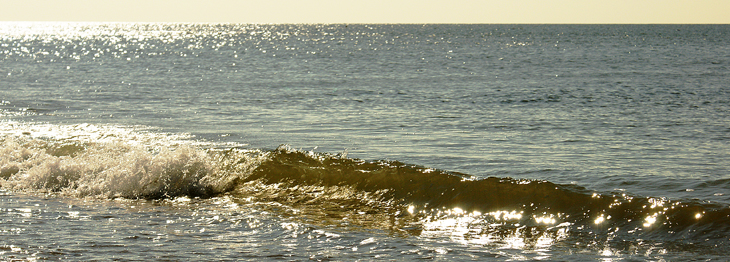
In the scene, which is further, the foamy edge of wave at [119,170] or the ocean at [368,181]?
the foamy edge of wave at [119,170]

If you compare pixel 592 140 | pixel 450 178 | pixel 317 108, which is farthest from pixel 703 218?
pixel 317 108

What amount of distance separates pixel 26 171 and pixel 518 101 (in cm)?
1616

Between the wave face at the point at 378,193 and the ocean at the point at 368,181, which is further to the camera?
the wave face at the point at 378,193

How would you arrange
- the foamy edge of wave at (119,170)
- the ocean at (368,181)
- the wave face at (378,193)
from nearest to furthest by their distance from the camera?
1. the ocean at (368,181)
2. the wave face at (378,193)
3. the foamy edge of wave at (119,170)

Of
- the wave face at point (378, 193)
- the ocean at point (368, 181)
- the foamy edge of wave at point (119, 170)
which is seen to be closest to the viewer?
the ocean at point (368, 181)

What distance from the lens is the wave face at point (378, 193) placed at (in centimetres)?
735

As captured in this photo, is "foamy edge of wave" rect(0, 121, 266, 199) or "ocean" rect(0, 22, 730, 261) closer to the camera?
"ocean" rect(0, 22, 730, 261)

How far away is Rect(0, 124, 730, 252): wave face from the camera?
7.35m

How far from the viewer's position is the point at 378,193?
31.3 ft

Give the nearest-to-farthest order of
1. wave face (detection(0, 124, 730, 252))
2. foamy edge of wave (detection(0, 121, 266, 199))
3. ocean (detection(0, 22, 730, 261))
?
ocean (detection(0, 22, 730, 261)) → wave face (detection(0, 124, 730, 252)) → foamy edge of wave (detection(0, 121, 266, 199))


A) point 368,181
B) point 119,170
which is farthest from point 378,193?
point 119,170

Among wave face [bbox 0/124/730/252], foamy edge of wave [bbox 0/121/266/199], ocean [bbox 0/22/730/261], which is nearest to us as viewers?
ocean [bbox 0/22/730/261]

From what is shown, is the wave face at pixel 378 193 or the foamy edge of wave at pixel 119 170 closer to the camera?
the wave face at pixel 378 193

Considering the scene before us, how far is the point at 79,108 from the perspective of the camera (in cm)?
2069
